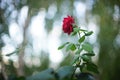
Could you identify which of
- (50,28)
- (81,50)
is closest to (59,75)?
(81,50)

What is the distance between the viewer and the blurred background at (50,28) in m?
2.55

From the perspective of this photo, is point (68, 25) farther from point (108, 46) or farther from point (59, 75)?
point (108, 46)

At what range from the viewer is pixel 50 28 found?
160 inches

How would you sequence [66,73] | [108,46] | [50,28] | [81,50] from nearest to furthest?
[81,50] < [66,73] < [108,46] < [50,28]

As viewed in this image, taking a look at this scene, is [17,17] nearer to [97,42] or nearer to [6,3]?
[6,3]

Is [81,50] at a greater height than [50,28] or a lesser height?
greater

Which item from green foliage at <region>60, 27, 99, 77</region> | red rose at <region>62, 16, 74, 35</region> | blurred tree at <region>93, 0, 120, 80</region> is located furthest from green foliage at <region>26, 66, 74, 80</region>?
blurred tree at <region>93, 0, 120, 80</region>

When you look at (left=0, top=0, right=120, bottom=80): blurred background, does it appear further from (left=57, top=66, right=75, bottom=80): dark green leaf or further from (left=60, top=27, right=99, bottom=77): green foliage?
(left=60, top=27, right=99, bottom=77): green foliage

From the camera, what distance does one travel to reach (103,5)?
2861 millimetres

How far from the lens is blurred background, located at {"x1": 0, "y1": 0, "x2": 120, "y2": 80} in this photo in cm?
255

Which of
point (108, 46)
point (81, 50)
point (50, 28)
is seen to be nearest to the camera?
point (81, 50)

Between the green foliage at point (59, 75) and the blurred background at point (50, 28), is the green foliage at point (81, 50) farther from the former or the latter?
the blurred background at point (50, 28)

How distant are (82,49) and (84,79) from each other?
0.27 meters

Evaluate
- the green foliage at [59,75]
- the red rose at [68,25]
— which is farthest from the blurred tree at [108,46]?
the red rose at [68,25]
